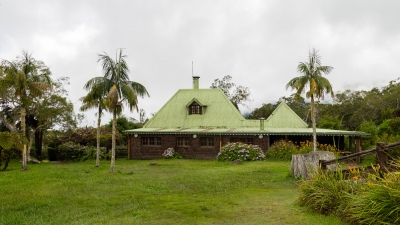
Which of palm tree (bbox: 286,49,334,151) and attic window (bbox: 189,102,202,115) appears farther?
attic window (bbox: 189,102,202,115)

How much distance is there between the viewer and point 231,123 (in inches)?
1163

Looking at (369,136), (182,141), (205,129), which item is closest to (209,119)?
(205,129)

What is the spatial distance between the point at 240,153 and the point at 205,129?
569 cm

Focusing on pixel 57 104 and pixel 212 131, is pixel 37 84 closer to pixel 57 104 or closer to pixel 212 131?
pixel 57 104

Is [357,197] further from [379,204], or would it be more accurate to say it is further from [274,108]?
[274,108]

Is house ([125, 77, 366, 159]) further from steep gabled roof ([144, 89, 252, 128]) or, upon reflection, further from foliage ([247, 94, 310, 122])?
foliage ([247, 94, 310, 122])

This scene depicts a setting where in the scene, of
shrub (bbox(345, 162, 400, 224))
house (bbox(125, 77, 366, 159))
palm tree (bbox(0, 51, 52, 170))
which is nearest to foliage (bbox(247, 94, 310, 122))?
house (bbox(125, 77, 366, 159))

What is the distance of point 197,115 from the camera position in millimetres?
30688

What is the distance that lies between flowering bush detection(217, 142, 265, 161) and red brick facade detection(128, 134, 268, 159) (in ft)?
8.93

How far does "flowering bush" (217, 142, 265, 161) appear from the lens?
23.1 metres

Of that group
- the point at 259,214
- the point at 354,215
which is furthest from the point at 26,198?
the point at 354,215

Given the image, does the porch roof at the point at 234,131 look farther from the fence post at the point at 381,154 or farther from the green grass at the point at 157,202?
the fence post at the point at 381,154

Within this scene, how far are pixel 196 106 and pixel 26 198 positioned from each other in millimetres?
21539

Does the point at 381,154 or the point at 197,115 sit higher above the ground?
the point at 197,115
